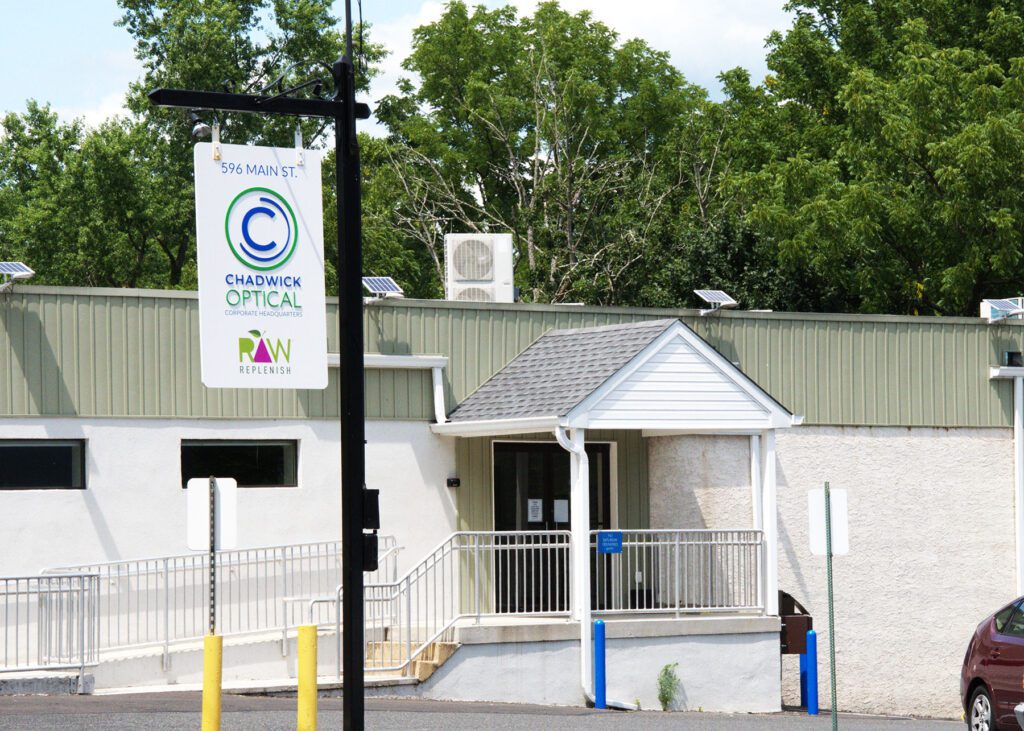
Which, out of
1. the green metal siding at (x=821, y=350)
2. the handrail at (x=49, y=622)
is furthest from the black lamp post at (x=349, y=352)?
the green metal siding at (x=821, y=350)

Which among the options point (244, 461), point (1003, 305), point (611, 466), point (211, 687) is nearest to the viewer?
point (211, 687)

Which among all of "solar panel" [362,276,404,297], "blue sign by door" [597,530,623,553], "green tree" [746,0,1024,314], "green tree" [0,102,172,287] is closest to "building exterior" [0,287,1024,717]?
"solar panel" [362,276,404,297]

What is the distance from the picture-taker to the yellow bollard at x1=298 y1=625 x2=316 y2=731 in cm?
1176

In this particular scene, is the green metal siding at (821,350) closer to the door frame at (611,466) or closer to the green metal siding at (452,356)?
the green metal siding at (452,356)

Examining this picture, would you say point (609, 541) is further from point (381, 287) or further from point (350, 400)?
point (350, 400)

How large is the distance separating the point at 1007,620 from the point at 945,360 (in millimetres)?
8933

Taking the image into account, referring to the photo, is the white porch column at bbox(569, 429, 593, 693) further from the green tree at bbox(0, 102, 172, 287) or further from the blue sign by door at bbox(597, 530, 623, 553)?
the green tree at bbox(0, 102, 172, 287)

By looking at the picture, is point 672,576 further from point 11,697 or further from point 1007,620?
point 11,697

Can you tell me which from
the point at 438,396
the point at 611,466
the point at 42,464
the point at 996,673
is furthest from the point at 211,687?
the point at 611,466

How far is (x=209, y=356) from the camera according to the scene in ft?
40.8

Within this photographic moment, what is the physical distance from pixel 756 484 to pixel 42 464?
8694mm

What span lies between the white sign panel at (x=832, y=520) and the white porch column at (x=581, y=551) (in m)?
3.59

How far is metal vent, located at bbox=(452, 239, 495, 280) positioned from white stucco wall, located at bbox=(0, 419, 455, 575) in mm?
2392

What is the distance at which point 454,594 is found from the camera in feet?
65.3
